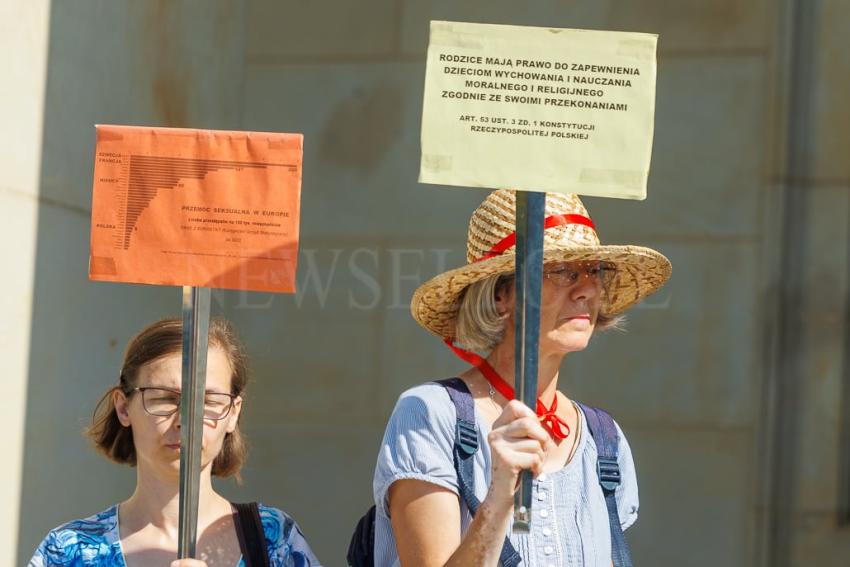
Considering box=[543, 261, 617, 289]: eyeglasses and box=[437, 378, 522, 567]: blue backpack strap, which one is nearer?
box=[437, 378, 522, 567]: blue backpack strap

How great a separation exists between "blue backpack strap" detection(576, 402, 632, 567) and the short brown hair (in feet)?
2.55

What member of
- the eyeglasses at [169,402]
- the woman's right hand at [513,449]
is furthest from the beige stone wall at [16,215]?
the woman's right hand at [513,449]

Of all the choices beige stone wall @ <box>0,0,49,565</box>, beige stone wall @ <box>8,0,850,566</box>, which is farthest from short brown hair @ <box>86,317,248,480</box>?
beige stone wall @ <box>8,0,850,566</box>

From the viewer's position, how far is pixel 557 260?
286 cm

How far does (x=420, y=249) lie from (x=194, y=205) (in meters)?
2.73

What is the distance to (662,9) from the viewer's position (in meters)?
5.24

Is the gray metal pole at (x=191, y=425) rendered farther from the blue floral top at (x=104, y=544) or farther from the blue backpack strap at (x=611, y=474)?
the blue backpack strap at (x=611, y=474)

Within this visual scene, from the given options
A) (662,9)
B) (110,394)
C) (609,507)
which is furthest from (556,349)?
(662,9)

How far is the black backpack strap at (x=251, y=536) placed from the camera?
2756 millimetres

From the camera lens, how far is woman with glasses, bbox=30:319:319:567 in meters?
2.74

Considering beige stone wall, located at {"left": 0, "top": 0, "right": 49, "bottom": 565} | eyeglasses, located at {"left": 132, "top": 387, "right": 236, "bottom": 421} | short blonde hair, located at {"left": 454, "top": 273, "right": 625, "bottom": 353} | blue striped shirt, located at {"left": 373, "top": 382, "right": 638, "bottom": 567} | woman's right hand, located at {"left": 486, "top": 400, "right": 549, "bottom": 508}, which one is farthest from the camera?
beige stone wall, located at {"left": 0, "top": 0, "right": 49, "bottom": 565}

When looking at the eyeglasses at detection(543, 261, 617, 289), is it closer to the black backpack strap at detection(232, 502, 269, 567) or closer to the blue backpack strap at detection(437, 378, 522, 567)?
the blue backpack strap at detection(437, 378, 522, 567)

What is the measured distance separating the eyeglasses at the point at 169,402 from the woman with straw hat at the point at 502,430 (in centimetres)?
35

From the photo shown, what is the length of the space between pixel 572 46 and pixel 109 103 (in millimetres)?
2638
